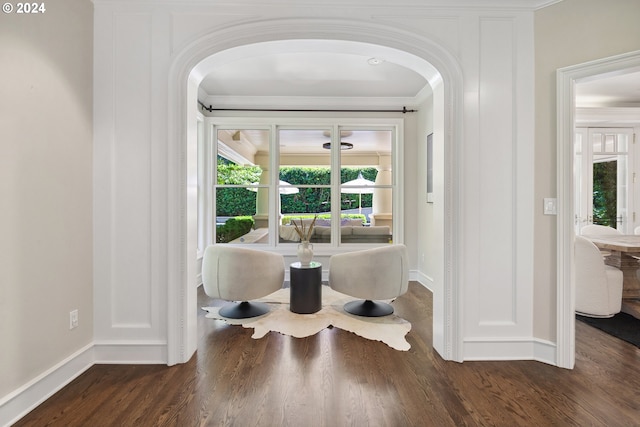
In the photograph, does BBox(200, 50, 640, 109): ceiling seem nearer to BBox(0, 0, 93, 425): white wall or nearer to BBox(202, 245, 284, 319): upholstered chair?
BBox(0, 0, 93, 425): white wall

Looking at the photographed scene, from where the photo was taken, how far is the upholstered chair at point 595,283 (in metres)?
3.18

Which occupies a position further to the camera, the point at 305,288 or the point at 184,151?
the point at 305,288

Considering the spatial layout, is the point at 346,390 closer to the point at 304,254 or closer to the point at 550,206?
the point at 304,254

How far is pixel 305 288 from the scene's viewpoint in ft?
11.0

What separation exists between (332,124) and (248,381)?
12.5 ft

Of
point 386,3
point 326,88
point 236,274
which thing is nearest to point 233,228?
point 236,274

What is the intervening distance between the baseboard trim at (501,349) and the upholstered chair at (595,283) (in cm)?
138

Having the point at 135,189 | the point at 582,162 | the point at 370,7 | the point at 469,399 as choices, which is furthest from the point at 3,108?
the point at 582,162

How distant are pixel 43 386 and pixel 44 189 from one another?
45.1 inches

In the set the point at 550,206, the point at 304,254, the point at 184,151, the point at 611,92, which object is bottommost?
the point at 304,254

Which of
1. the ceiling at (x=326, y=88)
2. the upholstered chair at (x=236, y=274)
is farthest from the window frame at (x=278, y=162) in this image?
the upholstered chair at (x=236, y=274)

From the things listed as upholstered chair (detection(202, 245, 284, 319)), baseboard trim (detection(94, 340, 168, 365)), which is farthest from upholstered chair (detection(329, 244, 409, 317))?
baseboard trim (detection(94, 340, 168, 365))

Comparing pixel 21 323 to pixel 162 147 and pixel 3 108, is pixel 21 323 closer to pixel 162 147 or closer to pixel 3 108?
pixel 3 108

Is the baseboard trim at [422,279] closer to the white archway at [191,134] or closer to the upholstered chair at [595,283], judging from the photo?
the upholstered chair at [595,283]
